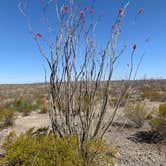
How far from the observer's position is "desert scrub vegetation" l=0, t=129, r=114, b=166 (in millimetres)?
2961

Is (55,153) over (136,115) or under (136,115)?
over

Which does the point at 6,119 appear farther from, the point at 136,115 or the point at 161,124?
the point at 161,124

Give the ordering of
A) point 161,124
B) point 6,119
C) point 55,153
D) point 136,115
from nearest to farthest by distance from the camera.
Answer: point 55,153 < point 161,124 < point 136,115 < point 6,119

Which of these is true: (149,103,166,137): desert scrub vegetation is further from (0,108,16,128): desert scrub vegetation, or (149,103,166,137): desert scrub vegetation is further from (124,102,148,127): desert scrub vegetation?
(0,108,16,128): desert scrub vegetation

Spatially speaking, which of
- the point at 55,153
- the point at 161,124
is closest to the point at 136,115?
the point at 161,124

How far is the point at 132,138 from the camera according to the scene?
6383 millimetres

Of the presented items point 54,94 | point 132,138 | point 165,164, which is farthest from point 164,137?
point 54,94

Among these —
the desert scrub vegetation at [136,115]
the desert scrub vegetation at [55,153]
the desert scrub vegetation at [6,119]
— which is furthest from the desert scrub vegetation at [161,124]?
the desert scrub vegetation at [6,119]

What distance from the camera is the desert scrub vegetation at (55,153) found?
9.71 ft

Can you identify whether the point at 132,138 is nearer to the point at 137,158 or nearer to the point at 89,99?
the point at 137,158

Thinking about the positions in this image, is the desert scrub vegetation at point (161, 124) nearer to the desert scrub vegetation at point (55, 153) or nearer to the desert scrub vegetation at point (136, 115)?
the desert scrub vegetation at point (136, 115)

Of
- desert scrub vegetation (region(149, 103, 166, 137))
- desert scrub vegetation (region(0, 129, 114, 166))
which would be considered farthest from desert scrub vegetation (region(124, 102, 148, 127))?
desert scrub vegetation (region(0, 129, 114, 166))

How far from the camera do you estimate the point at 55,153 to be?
9.93 feet

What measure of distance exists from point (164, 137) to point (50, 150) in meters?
3.98
